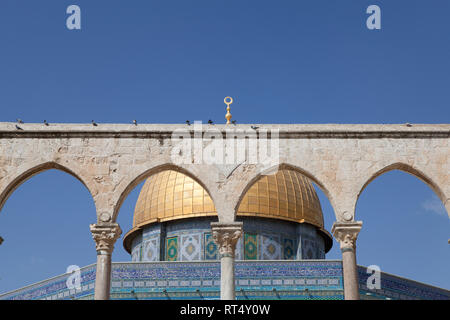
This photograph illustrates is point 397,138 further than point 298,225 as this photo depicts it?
No

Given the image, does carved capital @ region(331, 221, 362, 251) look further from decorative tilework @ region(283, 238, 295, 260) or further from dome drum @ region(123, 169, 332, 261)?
decorative tilework @ region(283, 238, 295, 260)

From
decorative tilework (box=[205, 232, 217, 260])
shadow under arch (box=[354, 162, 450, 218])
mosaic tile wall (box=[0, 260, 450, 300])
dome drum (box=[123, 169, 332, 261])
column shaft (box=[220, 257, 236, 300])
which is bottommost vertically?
column shaft (box=[220, 257, 236, 300])

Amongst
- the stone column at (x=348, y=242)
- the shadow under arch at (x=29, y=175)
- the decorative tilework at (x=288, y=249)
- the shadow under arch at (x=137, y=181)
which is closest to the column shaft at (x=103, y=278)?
the shadow under arch at (x=137, y=181)

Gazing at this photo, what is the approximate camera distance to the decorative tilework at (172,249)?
22.3 meters

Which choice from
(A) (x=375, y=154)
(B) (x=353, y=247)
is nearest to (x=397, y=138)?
(A) (x=375, y=154)

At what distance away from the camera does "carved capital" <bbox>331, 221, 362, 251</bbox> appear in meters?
12.6

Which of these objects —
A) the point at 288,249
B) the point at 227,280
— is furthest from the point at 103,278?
the point at 288,249

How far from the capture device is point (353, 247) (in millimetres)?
12656

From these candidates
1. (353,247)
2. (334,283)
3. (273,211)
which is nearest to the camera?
(353,247)

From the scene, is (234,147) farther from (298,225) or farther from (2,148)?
(298,225)

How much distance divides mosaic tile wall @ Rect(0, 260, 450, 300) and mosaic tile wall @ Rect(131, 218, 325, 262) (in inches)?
80.5

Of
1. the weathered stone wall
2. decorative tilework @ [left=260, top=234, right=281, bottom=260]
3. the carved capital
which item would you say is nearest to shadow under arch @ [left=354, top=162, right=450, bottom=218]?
the weathered stone wall
